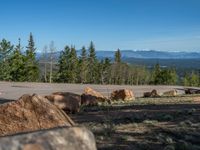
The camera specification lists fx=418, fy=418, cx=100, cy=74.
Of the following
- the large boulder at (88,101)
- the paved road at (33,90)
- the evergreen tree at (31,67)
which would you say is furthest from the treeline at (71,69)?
the large boulder at (88,101)

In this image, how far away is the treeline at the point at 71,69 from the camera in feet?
269

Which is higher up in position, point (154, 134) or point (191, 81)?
point (154, 134)

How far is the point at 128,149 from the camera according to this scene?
7.05m

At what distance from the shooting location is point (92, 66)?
107m

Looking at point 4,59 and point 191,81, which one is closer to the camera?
point 4,59

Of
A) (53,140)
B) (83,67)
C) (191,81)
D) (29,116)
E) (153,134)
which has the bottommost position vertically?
(191,81)

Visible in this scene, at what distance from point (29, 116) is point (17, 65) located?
76.7 metres

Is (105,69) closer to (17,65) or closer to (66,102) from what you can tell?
(17,65)

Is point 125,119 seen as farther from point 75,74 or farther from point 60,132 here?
point 75,74

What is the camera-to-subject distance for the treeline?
3231 inches

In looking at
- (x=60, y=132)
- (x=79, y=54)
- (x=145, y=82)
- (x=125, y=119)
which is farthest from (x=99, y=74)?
(x=60, y=132)

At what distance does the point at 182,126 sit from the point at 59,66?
89.0m

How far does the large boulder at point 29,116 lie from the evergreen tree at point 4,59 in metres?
73.4

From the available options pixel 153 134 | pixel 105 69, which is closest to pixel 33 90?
pixel 153 134
